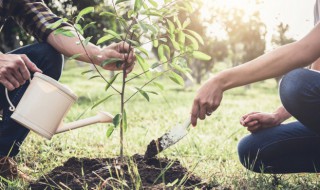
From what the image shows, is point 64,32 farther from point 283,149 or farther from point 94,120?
point 283,149

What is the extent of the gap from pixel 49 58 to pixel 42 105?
0.66 m

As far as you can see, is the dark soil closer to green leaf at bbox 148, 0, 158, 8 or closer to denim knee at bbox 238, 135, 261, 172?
denim knee at bbox 238, 135, 261, 172

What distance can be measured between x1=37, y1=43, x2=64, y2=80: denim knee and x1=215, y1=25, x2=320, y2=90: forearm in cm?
126

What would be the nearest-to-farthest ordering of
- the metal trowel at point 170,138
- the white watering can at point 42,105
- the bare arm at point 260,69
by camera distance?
the bare arm at point 260,69 < the white watering can at point 42,105 < the metal trowel at point 170,138

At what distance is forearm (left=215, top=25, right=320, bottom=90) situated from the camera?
186 cm

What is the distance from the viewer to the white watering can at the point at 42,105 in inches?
79.0

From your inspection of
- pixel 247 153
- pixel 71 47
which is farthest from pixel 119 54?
pixel 247 153

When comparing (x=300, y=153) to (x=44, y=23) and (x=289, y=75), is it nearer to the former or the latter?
(x=289, y=75)

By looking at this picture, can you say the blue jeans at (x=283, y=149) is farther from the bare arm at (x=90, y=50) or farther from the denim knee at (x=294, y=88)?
the bare arm at (x=90, y=50)

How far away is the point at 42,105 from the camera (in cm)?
202

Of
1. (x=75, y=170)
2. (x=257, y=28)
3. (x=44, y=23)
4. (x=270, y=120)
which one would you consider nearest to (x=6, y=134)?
(x=75, y=170)

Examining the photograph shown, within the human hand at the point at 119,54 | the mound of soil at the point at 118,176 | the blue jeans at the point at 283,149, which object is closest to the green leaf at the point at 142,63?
the human hand at the point at 119,54

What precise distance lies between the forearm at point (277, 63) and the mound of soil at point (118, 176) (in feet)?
1.77

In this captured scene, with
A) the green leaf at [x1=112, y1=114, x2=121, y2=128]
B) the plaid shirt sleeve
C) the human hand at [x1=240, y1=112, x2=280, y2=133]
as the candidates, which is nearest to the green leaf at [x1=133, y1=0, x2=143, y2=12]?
the green leaf at [x1=112, y1=114, x2=121, y2=128]
